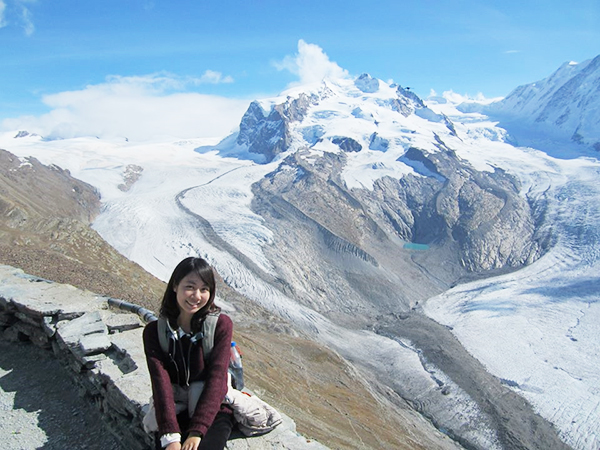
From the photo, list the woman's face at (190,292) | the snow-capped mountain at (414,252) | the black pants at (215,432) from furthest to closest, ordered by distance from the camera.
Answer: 1. the snow-capped mountain at (414,252)
2. the woman's face at (190,292)
3. the black pants at (215,432)

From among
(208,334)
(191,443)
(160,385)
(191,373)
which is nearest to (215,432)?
(191,443)

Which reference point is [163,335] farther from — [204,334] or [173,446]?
[173,446]

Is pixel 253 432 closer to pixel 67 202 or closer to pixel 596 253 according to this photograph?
→ pixel 67 202

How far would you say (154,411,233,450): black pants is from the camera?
4.75 metres

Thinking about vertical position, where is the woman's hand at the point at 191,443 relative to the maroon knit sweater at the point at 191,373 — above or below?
below

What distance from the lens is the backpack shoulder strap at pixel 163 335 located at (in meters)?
5.14

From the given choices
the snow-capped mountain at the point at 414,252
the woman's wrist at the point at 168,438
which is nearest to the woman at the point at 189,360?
the woman's wrist at the point at 168,438

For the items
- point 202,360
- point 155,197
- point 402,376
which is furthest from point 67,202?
point 202,360

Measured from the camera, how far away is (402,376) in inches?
1853

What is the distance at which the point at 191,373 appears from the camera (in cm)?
516

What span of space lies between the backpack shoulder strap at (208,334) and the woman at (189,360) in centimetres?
4

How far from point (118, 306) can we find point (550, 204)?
391 ft

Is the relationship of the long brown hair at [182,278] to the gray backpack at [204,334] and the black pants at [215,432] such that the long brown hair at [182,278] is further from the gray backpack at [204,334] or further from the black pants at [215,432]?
the black pants at [215,432]

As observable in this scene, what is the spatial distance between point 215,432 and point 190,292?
5.16 feet
